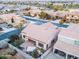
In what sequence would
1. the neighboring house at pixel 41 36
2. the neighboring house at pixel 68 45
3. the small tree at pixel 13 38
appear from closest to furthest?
the neighboring house at pixel 68 45, the neighboring house at pixel 41 36, the small tree at pixel 13 38

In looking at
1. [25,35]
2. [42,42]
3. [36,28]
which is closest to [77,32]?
[42,42]

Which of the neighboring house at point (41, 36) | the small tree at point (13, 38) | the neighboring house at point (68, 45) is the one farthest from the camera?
the small tree at point (13, 38)

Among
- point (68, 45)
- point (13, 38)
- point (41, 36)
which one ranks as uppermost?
point (41, 36)

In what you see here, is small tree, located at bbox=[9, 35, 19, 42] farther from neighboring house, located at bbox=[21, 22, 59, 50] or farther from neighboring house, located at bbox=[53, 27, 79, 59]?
neighboring house, located at bbox=[53, 27, 79, 59]

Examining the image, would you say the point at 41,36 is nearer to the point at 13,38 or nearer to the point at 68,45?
the point at 68,45

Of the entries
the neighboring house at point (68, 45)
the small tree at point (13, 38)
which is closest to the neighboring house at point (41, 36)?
the small tree at point (13, 38)

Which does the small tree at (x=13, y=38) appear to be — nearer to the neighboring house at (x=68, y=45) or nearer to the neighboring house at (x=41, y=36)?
the neighboring house at (x=41, y=36)

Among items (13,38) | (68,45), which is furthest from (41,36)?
(13,38)
